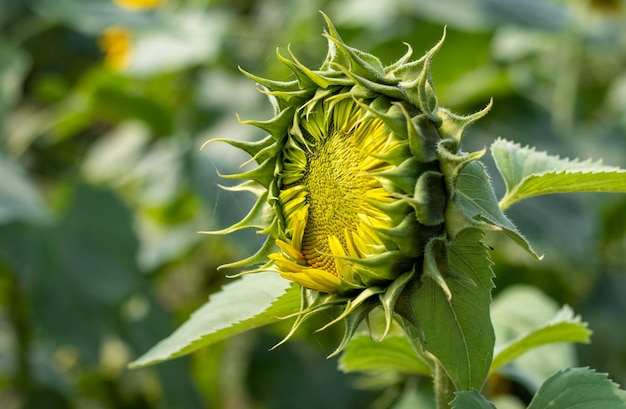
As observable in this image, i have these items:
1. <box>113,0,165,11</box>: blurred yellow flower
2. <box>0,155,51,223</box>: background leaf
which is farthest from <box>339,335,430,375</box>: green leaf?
<box>113,0,165,11</box>: blurred yellow flower

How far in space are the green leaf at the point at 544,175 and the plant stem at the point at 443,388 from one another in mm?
142

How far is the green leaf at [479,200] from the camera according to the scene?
684 millimetres

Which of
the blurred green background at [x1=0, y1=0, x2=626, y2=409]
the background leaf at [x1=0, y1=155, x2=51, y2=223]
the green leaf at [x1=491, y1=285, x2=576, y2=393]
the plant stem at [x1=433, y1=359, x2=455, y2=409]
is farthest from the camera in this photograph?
the blurred green background at [x1=0, y1=0, x2=626, y2=409]

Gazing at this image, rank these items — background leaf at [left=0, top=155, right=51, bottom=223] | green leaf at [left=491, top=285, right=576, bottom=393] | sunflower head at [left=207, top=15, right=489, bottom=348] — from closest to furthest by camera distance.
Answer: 1. sunflower head at [left=207, top=15, right=489, bottom=348]
2. green leaf at [left=491, top=285, right=576, bottom=393]
3. background leaf at [left=0, top=155, right=51, bottom=223]

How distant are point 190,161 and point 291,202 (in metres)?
1.25

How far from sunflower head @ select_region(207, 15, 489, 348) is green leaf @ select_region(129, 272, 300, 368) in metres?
0.04

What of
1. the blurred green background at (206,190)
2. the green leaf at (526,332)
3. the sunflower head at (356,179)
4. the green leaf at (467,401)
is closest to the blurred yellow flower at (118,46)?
the blurred green background at (206,190)

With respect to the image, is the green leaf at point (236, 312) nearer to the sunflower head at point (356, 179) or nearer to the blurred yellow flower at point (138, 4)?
the sunflower head at point (356, 179)

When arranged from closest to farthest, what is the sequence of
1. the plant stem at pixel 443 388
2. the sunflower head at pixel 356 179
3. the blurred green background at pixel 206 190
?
the sunflower head at pixel 356 179, the plant stem at pixel 443 388, the blurred green background at pixel 206 190

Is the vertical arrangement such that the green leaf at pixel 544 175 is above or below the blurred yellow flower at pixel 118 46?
above

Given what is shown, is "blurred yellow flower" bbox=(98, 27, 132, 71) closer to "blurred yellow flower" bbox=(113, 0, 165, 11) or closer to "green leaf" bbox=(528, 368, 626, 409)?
"blurred yellow flower" bbox=(113, 0, 165, 11)

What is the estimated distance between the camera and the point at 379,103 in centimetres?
70

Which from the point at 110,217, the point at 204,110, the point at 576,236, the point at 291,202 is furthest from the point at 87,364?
the point at 291,202

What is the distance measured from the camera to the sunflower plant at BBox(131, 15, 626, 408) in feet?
2.24
